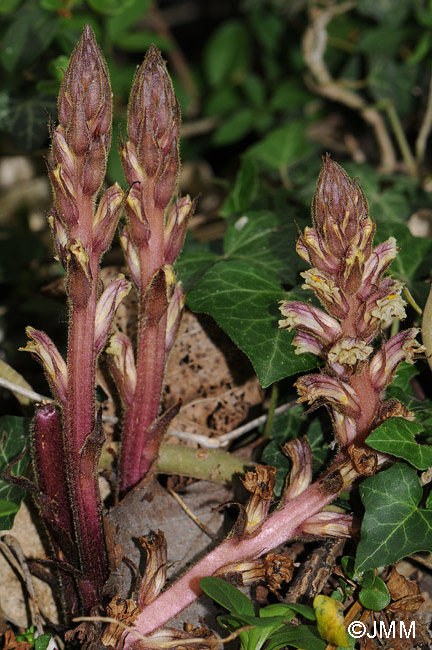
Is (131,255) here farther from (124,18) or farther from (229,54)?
(229,54)

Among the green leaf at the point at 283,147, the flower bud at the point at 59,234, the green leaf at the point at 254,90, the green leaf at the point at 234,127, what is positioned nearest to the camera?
the flower bud at the point at 59,234

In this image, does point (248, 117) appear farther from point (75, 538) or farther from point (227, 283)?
point (75, 538)

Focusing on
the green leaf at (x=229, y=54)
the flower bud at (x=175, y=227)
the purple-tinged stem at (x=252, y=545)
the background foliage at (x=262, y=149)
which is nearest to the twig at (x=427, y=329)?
the background foliage at (x=262, y=149)

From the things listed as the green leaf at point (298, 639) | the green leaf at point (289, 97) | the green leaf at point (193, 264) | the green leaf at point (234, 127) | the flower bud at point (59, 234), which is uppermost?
the flower bud at point (59, 234)

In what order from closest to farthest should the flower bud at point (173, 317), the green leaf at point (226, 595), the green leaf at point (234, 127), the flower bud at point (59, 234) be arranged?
the green leaf at point (226, 595) < the flower bud at point (59, 234) < the flower bud at point (173, 317) < the green leaf at point (234, 127)

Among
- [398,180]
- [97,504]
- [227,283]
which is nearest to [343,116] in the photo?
[398,180]

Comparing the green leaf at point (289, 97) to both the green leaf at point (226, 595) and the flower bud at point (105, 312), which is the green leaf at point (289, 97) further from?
the green leaf at point (226, 595)
